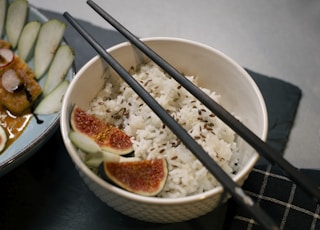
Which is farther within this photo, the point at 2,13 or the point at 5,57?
the point at 2,13

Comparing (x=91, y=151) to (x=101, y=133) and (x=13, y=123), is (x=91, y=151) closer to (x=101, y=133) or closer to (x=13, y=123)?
(x=101, y=133)

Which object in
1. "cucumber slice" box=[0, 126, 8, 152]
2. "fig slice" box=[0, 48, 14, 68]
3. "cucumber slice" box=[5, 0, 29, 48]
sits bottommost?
"cucumber slice" box=[0, 126, 8, 152]

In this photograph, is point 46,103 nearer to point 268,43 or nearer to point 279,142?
point 279,142

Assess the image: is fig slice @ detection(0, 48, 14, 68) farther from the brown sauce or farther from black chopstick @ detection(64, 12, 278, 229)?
black chopstick @ detection(64, 12, 278, 229)

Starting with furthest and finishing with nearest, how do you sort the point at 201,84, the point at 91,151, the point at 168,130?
the point at 201,84 < the point at 168,130 < the point at 91,151

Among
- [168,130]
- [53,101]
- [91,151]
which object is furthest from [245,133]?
[53,101]

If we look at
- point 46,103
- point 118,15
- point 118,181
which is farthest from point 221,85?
point 118,15

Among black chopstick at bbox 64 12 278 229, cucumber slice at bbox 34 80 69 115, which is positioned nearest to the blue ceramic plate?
cucumber slice at bbox 34 80 69 115
